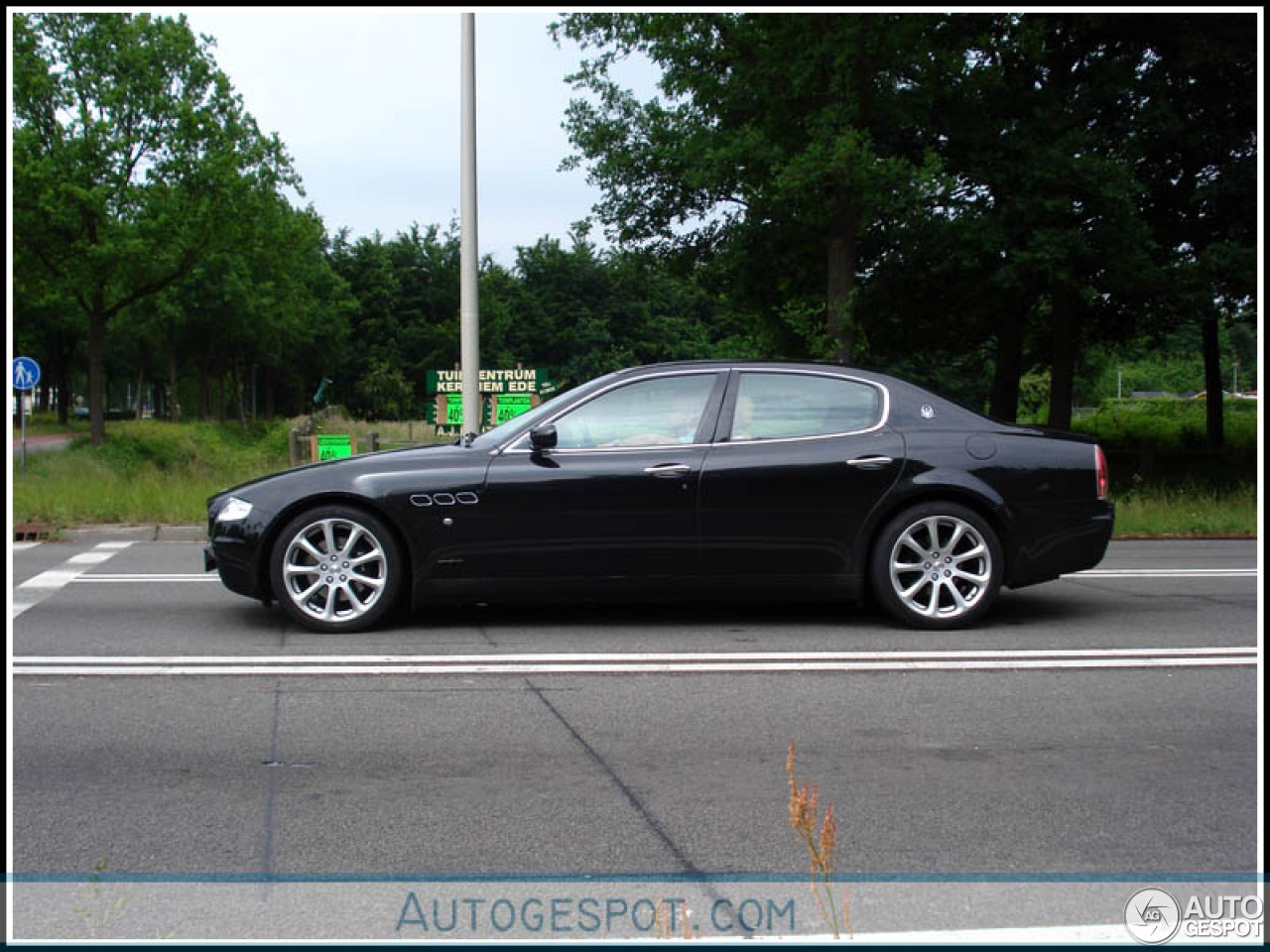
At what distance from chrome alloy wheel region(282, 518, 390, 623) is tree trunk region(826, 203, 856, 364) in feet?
46.6

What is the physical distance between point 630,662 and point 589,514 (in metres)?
1.11

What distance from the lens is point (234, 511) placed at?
7.55 m

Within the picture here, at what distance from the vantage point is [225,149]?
128 feet

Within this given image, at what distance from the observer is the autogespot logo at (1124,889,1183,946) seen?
309 cm

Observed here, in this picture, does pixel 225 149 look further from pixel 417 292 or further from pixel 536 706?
pixel 417 292

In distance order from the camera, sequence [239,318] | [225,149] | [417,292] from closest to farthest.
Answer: [225,149] → [239,318] → [417,292]

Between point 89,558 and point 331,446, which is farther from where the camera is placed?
point 331,446

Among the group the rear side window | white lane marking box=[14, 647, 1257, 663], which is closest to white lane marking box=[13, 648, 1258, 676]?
white lane marking box=[14, 647, 1257, 663]

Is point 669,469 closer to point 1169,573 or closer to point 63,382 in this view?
point 1169,573

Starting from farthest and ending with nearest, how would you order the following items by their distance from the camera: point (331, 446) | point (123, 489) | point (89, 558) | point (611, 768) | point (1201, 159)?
1. point (1201, 159)
2. point (331, 446)
3. point (123, 489)
4. point (89, 558)
5. point (611, 768)

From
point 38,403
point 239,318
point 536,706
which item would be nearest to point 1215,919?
point 536,706

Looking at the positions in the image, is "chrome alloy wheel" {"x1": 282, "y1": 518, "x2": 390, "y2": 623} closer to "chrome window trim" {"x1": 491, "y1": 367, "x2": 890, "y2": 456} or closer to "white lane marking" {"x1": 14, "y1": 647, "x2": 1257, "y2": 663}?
"white lane marking" {"x1": 14, "y1": 647, "x2": 1257, "y2": 663}

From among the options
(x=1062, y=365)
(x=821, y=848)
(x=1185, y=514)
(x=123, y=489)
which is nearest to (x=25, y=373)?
(x=123, y=489)

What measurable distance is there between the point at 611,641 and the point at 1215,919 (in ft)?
14.6
